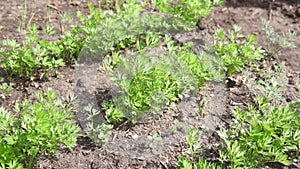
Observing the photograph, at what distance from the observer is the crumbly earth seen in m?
2.82

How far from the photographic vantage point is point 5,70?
325 centimetres

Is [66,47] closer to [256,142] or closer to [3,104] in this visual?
[3,104]

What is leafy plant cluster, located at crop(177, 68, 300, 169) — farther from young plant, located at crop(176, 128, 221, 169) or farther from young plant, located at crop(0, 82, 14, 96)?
young plant, located at crop(0, 82, 14, 96)

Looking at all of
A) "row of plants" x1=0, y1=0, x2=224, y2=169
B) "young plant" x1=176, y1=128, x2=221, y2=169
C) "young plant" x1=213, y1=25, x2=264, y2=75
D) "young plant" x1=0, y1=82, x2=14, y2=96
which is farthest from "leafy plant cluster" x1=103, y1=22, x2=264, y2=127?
"young plant" x1=0, y1=82, x2=14, y2=96

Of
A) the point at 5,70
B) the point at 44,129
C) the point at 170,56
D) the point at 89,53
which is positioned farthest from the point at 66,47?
the point at 44,129

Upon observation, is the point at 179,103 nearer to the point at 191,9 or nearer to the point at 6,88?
the point at 191,9

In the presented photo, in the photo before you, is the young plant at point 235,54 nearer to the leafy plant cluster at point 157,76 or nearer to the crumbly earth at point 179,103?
the leafy plant cluster at point 157,76

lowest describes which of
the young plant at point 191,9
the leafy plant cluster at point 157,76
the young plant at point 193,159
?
the young plant at point 193,159

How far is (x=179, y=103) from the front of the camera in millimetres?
3188

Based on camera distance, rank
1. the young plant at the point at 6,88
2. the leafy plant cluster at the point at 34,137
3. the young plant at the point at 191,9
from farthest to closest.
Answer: the young plant at the point at 191,9, the young plant at the point at 6,88, the leafy plant cluster at the point at 34,137

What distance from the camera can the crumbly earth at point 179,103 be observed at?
2820 mm

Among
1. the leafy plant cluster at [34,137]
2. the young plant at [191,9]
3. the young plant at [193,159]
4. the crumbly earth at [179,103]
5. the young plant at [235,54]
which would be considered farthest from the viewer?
the young plant at [191,9]

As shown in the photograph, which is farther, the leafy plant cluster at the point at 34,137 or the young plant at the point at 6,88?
the young plant at the point at 6,88

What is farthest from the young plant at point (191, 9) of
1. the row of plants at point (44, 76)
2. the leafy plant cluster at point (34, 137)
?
the leafy plant cluster at point (34, 137)
